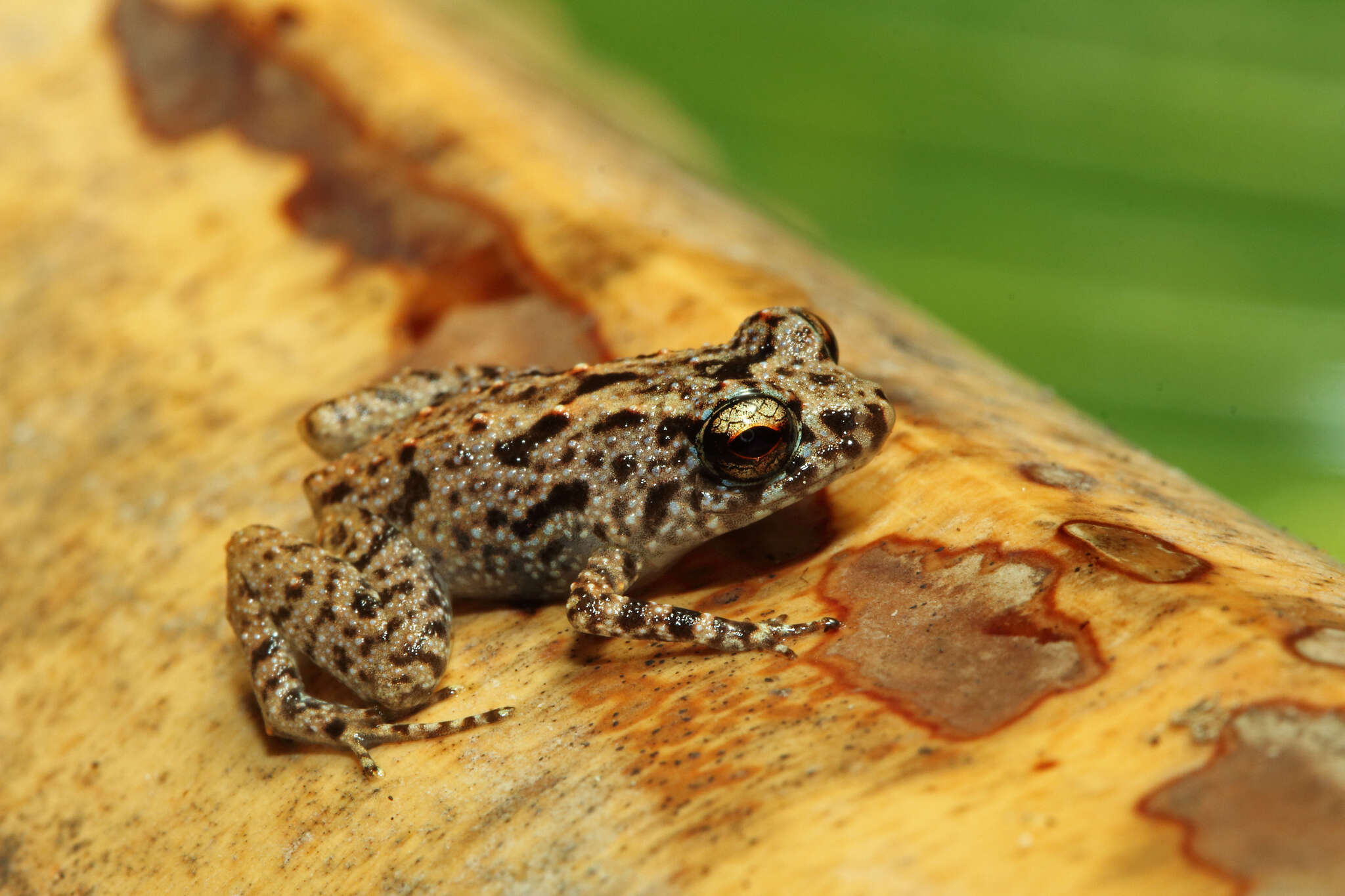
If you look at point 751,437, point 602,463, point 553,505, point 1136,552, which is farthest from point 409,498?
point 1136,552

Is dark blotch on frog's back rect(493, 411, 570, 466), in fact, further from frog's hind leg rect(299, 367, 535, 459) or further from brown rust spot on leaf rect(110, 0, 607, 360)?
brown rust spot on leaf rect(110, 0, 607, 360)

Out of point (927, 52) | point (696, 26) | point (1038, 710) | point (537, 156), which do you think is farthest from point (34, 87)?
point (1038, 710)

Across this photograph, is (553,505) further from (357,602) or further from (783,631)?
(783,631)

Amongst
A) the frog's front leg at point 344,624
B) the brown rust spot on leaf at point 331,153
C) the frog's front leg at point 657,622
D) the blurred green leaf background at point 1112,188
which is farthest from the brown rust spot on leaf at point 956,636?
the blurred green leaf background at point 1112,188

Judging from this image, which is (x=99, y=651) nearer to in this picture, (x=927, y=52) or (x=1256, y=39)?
(x=927, y=52)

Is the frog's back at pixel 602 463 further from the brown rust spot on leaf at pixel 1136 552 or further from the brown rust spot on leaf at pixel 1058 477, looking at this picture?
the brown rust spot on leaf at pixel 1136 552

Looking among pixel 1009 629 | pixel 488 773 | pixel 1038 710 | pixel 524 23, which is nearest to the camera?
pixel 1038 710
